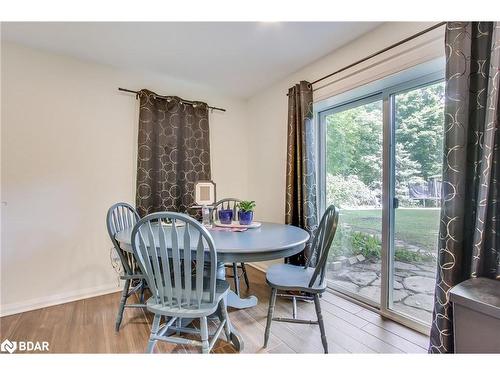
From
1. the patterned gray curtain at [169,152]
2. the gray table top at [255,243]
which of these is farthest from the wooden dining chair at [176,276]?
the patterned gray curtain at [169,152]

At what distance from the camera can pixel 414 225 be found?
6.27 feet

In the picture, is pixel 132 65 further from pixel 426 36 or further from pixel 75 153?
pixel 426 36

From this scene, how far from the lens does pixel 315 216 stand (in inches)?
93.6

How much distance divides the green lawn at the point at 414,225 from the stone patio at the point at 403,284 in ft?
0.60

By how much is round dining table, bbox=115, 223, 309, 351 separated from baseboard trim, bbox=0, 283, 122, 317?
1115 mm

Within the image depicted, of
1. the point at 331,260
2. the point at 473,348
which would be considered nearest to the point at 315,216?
the point at 331,260

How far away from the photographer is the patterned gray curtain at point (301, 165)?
2.35 m

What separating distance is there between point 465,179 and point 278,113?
199 cm

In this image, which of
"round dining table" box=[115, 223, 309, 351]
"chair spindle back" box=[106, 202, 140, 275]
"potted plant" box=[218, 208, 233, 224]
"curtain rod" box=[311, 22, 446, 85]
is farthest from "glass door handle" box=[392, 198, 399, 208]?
"chair spindle back" box=[106, 202, 140, 275]

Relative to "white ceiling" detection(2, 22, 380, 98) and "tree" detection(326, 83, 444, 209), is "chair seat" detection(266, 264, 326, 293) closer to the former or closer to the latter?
"tree" detection(326, 83, 444, 209)

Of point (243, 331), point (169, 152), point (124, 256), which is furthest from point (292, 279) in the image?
point (169, 152)

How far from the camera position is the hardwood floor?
1.61m

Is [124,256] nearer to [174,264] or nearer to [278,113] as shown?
[174,264]

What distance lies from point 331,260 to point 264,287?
2.54 feet
